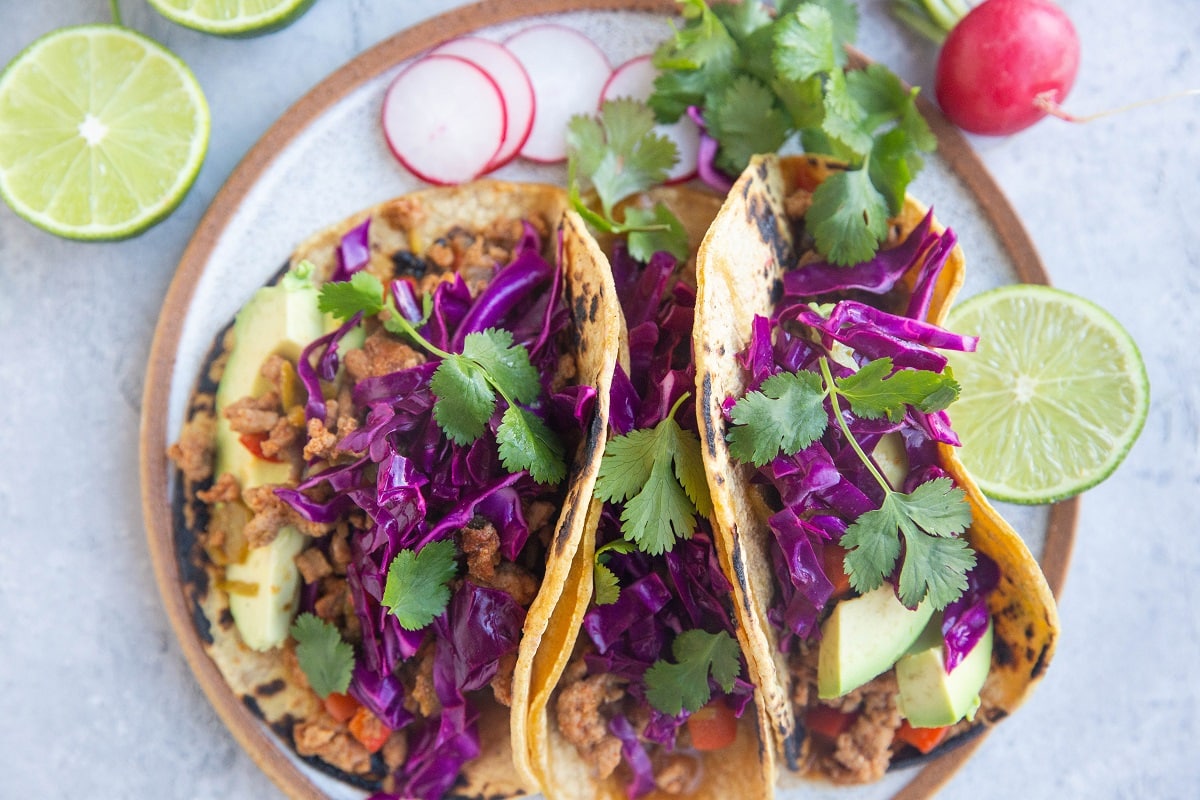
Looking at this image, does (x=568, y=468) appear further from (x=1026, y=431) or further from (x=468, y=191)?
(x=1026, y=431)

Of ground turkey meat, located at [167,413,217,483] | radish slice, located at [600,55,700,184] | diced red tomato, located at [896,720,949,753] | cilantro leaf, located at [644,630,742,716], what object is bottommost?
diced red tomato, located at [896,720,949,753]

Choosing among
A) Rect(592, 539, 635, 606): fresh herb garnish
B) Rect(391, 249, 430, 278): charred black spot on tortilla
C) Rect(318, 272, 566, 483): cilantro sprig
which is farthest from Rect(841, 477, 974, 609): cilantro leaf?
Rect(391, 249, 430, 278): charred black spot on tortilla

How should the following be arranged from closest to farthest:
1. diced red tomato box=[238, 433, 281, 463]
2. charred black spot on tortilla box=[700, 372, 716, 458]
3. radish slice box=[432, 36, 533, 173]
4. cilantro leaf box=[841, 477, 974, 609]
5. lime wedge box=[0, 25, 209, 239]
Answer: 1. charred black spot on tortilla box=[700, 372, 716, 458]
2. cilantro leaf box=[841, 477, 974, 609]
3. diced red tomato box=[238, 433, 281, 463]
4. lime wedge box=[0, 25, 209, 239]
5. radish slice box=[432, 36, 533, 173]

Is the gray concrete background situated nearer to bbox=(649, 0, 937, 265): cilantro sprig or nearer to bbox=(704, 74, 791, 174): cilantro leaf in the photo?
bbox=(649, 0, 937, 265): cilantro sprig

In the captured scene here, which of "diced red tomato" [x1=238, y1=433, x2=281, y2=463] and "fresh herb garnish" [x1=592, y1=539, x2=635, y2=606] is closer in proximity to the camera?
"fresh herb garnish" [x1=592, y1=539, x2=635, y2=606]

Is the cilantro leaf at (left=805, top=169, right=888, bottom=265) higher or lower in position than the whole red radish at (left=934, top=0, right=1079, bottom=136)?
lower

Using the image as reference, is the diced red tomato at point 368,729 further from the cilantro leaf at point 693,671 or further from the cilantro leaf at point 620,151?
the cilantro leaf at point 620,151
